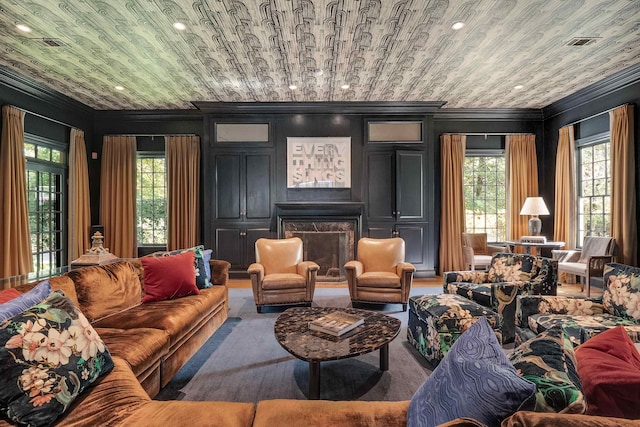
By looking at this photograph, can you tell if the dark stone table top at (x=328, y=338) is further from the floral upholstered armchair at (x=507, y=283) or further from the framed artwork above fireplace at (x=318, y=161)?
the framed artwork above fireplace at (x=318, y=161)

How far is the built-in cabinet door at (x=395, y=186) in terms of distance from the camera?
5.80m

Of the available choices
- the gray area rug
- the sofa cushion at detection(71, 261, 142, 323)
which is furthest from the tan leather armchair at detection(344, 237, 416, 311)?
the sofa cushion at detection(71, 261, 142, 323)

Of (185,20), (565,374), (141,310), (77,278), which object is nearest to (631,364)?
(565,374)

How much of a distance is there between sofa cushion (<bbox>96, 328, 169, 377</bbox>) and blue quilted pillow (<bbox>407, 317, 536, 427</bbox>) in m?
1.50

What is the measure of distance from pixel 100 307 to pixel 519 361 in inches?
104

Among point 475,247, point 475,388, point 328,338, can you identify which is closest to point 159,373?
point 328,338

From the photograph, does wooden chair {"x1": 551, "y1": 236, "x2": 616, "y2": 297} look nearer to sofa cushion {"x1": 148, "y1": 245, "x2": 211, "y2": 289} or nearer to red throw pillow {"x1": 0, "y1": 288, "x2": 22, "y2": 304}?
sofa cushion {"x1": 148, "y1": 245, "x2": 211, "y2": 289}

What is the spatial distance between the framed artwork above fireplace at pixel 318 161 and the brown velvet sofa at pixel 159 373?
264 cm

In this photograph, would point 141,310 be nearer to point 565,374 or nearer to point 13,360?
point 13,360

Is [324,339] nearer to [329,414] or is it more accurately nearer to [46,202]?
[329,414]

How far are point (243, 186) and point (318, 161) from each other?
1.37m

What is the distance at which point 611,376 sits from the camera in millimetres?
973

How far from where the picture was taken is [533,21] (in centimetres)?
322

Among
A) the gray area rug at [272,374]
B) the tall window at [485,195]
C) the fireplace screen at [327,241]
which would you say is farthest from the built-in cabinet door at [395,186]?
the gray area rug at [272,374]
